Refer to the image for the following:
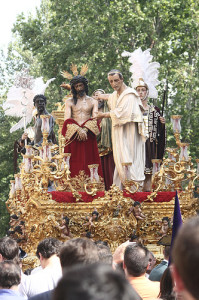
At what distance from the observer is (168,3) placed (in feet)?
103

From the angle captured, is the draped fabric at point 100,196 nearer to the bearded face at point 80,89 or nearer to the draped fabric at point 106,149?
the bearded face at point 80,89

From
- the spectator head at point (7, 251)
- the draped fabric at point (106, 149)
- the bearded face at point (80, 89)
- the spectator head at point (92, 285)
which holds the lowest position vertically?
the spectator head at point (7, 251)

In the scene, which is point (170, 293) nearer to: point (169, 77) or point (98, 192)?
point (98, 192)

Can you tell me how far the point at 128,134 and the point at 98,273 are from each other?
1244 centimetres

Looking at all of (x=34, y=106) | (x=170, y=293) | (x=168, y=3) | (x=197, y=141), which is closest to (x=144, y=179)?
(x=34, y=106)

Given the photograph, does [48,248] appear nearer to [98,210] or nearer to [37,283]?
[37,283]

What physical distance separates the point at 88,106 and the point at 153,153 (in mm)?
1924

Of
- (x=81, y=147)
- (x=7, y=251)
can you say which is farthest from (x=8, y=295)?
(x=81, y=147)

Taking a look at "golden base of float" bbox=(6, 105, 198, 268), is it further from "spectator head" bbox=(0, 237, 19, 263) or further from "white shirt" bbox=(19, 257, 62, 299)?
"white shirt" bbox=(19, 257, 62, 299)

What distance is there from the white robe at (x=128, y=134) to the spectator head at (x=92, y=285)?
39.7ft

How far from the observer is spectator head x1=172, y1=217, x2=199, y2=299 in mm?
2246

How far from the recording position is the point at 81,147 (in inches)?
622

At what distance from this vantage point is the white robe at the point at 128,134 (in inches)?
572

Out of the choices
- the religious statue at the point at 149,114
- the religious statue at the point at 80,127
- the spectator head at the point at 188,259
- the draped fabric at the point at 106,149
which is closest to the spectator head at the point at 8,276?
the spectator head at the point at 188,259
